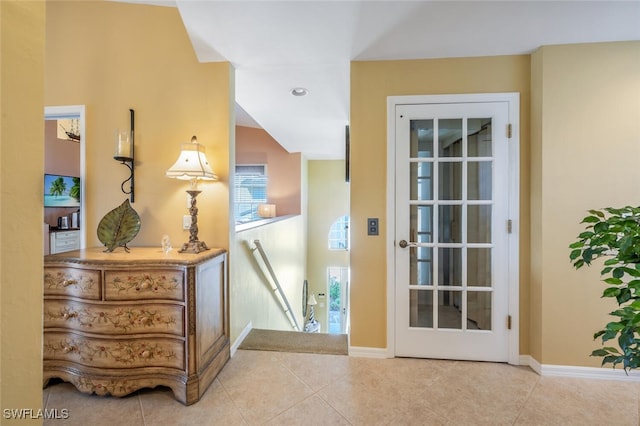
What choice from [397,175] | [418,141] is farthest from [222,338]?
[418,141]

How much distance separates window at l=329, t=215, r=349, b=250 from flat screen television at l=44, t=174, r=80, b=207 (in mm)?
4769

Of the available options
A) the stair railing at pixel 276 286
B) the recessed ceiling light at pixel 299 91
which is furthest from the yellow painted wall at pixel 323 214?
the recessed ceiling light at pixel 299 91

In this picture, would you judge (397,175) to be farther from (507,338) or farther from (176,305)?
(176,305)

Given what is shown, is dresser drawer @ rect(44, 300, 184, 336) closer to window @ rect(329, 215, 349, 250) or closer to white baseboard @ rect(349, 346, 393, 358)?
white baseboard @ rect(349, 346, 393, 358)

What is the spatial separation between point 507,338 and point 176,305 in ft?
7.67

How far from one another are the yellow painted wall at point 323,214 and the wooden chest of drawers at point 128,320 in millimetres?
4902

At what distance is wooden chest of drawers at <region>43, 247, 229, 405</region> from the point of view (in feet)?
5.37

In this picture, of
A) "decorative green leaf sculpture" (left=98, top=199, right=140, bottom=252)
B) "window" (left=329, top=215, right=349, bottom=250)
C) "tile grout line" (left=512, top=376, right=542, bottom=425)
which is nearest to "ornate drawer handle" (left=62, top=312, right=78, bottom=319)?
"decorative green leaf sculpture" (left=98, top=199, right=140, bottom=252)

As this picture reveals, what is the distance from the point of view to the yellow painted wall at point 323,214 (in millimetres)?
6457

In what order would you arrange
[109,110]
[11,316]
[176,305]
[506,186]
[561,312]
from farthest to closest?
[109,110] → [506,186] → [561,312] → [176,305] → [11,316]

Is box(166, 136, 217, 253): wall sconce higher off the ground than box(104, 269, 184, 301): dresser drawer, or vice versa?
box(166, 136, 217, 253): wall sconce


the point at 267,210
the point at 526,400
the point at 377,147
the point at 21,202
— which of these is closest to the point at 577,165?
the point at 377,147

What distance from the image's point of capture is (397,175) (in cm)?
209

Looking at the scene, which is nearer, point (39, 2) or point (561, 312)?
point (39, 2)
